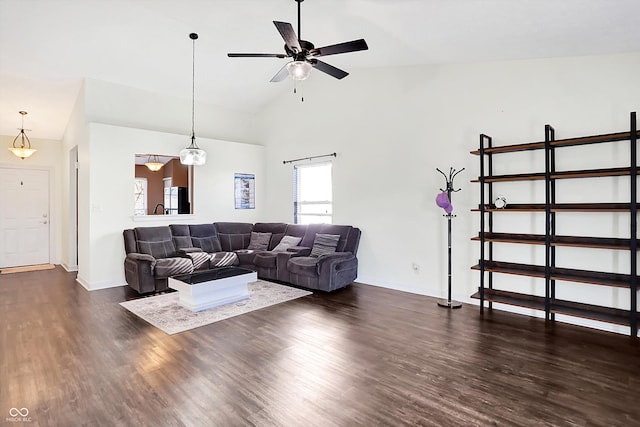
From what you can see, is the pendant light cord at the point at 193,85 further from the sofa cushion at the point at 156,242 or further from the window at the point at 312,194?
the window at the point at 312,194

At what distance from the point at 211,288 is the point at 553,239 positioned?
4.09 metres

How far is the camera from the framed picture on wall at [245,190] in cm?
730

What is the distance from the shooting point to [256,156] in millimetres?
7582

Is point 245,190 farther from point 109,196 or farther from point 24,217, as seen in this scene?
point 24,217

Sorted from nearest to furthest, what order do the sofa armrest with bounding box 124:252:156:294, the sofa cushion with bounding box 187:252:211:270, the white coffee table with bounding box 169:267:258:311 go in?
the white coffee table with bounding box 169:267:258:311, the sofa armrest with bounding box 124:252:156:294, the sofa cushion with bounding box 187:252:211:270

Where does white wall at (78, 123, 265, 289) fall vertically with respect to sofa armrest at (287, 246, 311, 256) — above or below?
above

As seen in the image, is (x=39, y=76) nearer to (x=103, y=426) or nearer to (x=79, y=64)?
(x=79, y=64)

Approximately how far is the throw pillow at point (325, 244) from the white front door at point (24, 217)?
20.7 ft

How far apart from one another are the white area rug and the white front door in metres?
4.56

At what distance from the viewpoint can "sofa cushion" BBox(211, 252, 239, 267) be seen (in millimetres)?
5770

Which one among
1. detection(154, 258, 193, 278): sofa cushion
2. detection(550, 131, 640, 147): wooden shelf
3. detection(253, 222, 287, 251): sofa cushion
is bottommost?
detection(154, 258, 193, 278): sofa cushion

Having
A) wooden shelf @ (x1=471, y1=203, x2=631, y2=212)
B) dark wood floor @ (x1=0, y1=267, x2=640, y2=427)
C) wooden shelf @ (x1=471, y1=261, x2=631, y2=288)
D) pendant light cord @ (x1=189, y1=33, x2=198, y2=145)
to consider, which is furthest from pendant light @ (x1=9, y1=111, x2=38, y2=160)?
wooden shelf @ (x1=471, y1=261, x2=631, y2=288)

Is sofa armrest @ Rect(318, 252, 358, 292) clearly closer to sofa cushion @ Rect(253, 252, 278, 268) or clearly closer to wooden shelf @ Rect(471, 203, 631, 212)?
sofa cushion @ Rect(253, 252, 278, 268)

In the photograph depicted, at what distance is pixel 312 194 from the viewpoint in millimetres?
6699
